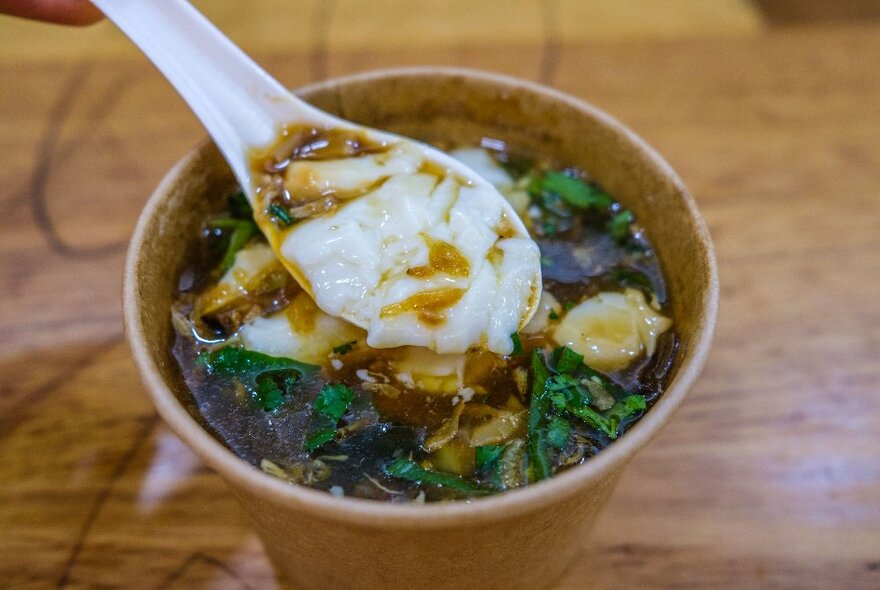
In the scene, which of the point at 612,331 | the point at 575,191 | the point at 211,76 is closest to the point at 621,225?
the point at 575,191

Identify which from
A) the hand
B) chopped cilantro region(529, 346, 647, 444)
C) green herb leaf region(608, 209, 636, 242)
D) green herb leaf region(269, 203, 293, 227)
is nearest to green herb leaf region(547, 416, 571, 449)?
chopped cilantro region(529, 346, 647, 444)

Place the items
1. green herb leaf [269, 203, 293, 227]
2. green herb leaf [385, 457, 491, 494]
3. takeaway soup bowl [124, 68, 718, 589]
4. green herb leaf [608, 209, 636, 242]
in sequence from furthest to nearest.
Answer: green herb leaf [608, 209, 636, 242]
green herb leaf [269, 203, 293, 227]
green herb leaf [385, 457, 491, 494]
takeaway soup bowl [124, 68, 718, 589]

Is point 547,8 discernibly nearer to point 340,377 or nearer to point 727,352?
point 727,352

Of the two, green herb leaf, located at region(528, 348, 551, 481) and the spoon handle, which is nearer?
green herb leaf, located at region(528, 348, 551, 481)

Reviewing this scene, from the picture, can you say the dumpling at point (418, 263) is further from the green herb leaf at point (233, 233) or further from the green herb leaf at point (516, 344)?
the green herb leaf at point (233, 233)

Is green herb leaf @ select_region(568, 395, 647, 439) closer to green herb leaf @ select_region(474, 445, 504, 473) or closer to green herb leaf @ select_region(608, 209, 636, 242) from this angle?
green herb leaf @ select_region(474, 445, 504, 473)

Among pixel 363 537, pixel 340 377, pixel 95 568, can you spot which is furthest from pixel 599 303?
pixel 95 568
